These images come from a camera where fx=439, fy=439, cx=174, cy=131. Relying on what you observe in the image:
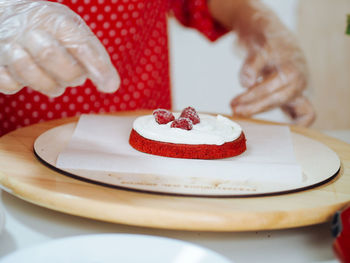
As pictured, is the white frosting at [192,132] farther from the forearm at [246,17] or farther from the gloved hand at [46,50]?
the forearm at [246,17]

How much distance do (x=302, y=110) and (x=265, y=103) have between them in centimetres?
17

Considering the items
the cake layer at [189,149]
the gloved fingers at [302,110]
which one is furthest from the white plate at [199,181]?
the gloved fingers at [302,110]

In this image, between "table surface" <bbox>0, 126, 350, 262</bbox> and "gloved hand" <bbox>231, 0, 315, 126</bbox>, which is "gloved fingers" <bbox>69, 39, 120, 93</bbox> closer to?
"table surface" <bbox>0, 126, 350, 262</bbox>

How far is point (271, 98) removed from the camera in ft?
4.68

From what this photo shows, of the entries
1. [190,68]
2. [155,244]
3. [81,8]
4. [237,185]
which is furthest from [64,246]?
[190,68]

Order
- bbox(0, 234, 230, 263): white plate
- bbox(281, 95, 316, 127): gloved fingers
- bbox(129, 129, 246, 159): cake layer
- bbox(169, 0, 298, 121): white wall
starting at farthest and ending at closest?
bbox(169, 0, 298, 121): white wall → bbox(281, 95, 316, 127): gloved fingers → bbox(129, 129, 246, 159): cake layer → bbox(0, 234, 230, 263): white plate

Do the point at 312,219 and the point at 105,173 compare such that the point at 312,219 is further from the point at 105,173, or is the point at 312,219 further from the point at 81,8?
the point at 81,8

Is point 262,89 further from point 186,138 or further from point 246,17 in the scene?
point 186,138

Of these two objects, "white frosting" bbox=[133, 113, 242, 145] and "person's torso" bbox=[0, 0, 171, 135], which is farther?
"person's torso" bbox=[0, 0, 171, 135]

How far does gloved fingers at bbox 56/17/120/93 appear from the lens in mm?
787

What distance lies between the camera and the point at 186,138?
3.10ft

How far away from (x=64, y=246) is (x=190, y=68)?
125 inches

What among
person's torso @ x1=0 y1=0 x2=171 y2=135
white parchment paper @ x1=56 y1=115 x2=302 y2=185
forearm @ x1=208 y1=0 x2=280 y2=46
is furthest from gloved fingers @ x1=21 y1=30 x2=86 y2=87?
forearm @ x1=208 y1=0 x2=280 y2=46

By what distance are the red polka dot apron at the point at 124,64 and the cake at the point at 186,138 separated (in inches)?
19.4
